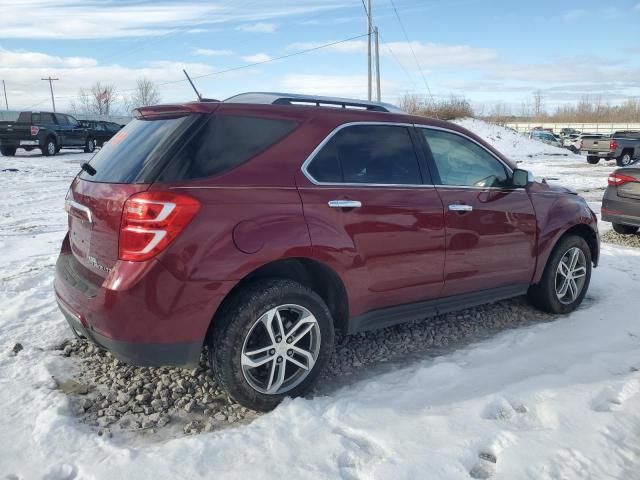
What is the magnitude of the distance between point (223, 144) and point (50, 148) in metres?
22.2

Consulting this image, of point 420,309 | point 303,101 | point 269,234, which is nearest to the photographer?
point 269,234

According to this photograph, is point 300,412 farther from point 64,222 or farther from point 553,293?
point 64,222

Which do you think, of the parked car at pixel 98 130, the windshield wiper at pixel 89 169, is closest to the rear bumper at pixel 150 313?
the windshield wiper at pixel 89 169

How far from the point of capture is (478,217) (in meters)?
4.13

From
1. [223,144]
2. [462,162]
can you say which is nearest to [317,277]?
[223,144]

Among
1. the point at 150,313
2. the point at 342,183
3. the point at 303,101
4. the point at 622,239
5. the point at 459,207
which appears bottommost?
the point at 622,239

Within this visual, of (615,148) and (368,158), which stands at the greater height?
(368,158)

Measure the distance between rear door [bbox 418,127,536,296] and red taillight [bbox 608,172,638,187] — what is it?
4.35 meters

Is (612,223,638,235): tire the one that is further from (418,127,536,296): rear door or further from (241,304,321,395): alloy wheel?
(241,304,321,395): alloy wheel

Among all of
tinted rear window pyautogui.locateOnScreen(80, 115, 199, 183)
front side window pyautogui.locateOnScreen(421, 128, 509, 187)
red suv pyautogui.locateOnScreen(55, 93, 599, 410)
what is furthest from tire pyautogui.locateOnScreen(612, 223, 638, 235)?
tinted rear window pyautogui.locateOnScreen(80, 115, 199, 183)

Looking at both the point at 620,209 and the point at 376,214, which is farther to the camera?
the point at 620,209

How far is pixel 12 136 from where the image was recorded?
2084cm

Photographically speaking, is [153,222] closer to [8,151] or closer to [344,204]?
[344,204]

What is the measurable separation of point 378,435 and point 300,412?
0.48m
